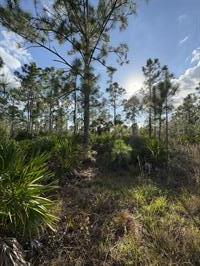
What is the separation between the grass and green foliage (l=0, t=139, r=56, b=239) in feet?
2.18

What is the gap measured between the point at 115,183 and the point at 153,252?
4.06m

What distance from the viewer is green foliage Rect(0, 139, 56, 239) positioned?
4828 mm

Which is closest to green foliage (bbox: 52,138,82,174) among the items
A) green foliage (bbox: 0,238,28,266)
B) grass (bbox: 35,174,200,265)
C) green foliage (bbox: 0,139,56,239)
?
grass (bbox: 35,174,200,265)

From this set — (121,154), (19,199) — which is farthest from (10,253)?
(121,154)

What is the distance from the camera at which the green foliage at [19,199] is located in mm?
4828

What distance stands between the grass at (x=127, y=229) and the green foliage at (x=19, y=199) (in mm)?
664

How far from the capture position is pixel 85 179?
9672 millimetres

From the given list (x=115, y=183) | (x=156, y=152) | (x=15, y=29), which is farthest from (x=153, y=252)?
(x=15, y=29)

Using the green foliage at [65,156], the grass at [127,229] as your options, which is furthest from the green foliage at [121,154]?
the grass at [127,229]

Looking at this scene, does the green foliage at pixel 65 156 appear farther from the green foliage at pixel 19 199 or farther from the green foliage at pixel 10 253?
the green foliage at pixel 10 253

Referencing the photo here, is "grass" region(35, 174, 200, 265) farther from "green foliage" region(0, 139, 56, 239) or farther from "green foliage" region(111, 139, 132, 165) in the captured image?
"green foliage" region(111, 139, 132, 165)

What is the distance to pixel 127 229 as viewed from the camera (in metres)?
5.89

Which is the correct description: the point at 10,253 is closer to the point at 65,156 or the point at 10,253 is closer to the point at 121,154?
the point at 65,156

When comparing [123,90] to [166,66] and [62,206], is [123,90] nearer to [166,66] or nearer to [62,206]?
[166,66]
